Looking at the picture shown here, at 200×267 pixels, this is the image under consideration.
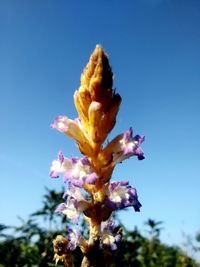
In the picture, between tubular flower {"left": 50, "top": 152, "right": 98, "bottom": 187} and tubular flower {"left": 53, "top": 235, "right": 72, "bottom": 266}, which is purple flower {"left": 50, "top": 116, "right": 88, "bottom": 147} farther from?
tubular flower {"left": 53, "top": 235, "right": 72, "bottom": 266}

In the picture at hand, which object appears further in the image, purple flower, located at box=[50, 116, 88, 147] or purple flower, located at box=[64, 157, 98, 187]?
purple flower, located at box=[50, 116, 88, 147]

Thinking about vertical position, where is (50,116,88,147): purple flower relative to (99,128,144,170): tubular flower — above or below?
above

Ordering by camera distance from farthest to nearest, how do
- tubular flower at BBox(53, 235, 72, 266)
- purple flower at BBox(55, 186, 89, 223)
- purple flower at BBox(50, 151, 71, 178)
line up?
1. purple flower at BBox(50, 151, 71, 178)
2. purple flower at BBox(55, 186, 89, 223)
3. tubular flower at BBox(53, 235, 72, 266)

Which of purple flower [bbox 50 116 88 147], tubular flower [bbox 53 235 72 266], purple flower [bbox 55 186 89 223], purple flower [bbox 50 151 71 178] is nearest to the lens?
tubular flower [bbox 53 235 72 266]

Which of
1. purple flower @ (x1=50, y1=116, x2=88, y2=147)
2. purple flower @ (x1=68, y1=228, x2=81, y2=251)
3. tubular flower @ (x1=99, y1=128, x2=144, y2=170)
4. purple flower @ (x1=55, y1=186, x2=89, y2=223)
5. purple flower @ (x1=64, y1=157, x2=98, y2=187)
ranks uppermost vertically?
purple flower @ (x1=50, y1=116, x2=88, y2=147)

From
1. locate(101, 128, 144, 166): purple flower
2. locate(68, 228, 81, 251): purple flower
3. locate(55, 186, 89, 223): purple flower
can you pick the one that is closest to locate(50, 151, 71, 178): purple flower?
locate(55, 186, 89, 223): purple flower

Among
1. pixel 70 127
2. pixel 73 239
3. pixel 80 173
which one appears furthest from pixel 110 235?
pixel 70 127
